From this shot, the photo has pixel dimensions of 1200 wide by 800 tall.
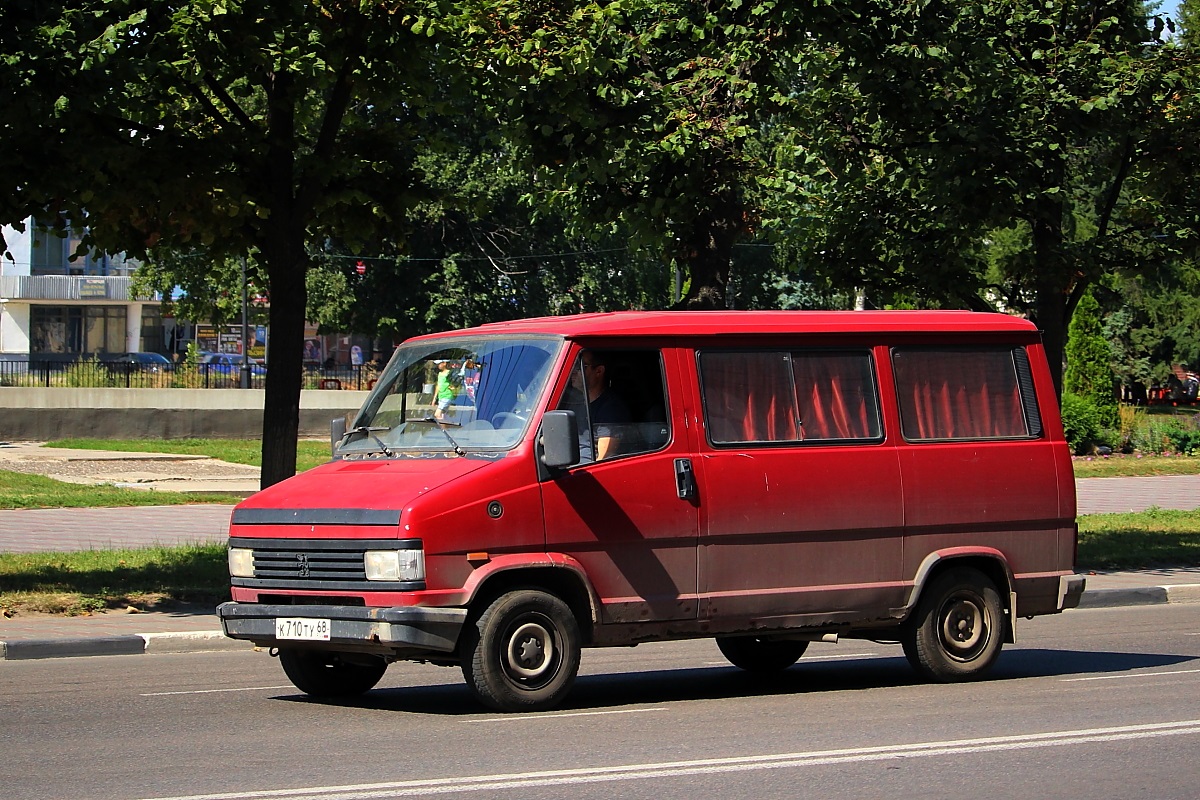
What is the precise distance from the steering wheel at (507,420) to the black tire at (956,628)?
9.98 ft

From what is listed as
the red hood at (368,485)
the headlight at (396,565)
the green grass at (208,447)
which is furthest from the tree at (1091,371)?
the headlight at (396,565)

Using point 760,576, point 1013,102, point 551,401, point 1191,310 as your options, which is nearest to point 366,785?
point 551,401

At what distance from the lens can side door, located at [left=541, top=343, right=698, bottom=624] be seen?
9227 mm

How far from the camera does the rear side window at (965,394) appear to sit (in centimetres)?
1058

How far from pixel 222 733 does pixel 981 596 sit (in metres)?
5.00

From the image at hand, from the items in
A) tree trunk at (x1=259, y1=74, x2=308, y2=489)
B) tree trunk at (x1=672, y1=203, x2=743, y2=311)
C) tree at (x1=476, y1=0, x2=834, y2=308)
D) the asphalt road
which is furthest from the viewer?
tree trunk at (x1=672, y1=203, x2=743, y2=311)

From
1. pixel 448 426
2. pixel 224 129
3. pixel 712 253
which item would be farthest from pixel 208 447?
pixel 448 426

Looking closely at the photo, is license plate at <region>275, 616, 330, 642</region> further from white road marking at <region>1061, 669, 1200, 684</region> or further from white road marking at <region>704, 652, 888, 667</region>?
white road marking at <region>1061, 669, 1200, 684</region>

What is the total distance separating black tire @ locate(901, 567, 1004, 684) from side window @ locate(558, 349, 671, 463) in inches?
88.8

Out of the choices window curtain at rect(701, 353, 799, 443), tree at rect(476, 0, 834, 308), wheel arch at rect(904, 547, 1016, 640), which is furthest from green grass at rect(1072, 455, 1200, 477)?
window curtain at rect(701, 353, 799, 443)

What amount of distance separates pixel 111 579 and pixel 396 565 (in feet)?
24.7

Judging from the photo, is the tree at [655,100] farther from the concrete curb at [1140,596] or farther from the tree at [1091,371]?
the tree at [1091,371]

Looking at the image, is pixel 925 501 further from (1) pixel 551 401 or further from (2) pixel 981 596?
(1) pixel 551 401

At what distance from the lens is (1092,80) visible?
17.9 metres
